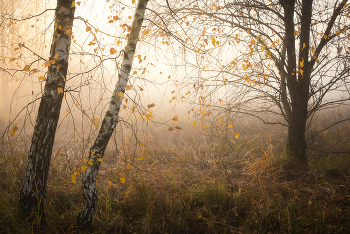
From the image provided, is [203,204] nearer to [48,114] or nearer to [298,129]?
[48,114]

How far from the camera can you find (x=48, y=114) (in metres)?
2.13

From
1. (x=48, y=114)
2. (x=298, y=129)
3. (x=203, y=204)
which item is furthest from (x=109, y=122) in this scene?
(x=298, y=129)

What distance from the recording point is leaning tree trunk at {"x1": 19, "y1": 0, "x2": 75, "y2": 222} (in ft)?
6.86

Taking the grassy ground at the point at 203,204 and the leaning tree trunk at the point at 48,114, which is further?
the grassy ground at the point at 203,204

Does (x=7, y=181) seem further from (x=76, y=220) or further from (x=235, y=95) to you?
(x=235, y=95)

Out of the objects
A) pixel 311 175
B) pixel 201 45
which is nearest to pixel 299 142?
pixel 311 175

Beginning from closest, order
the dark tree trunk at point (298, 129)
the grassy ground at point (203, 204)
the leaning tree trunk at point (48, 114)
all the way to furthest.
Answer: the leaning tree trunk at point (48, 114), the grassy ground at point (203, 204), the dark tree trunk at point (298, 129)

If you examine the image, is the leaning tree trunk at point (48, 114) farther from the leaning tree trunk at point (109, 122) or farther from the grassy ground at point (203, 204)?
the leaning tree trunk at point (109, 122)

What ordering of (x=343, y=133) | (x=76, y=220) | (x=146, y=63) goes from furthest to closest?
(x=343, y=133) < (x=146, y=63) < (x=76, y=220)

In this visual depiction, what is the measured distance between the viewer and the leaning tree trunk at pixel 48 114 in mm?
2092

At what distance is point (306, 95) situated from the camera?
3.78 metres

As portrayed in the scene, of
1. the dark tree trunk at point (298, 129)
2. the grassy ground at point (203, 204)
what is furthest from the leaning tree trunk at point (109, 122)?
the dark tree trunk at point (298, 129)

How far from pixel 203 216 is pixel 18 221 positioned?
220 cm

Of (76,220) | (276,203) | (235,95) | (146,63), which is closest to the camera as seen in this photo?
(76,220)
